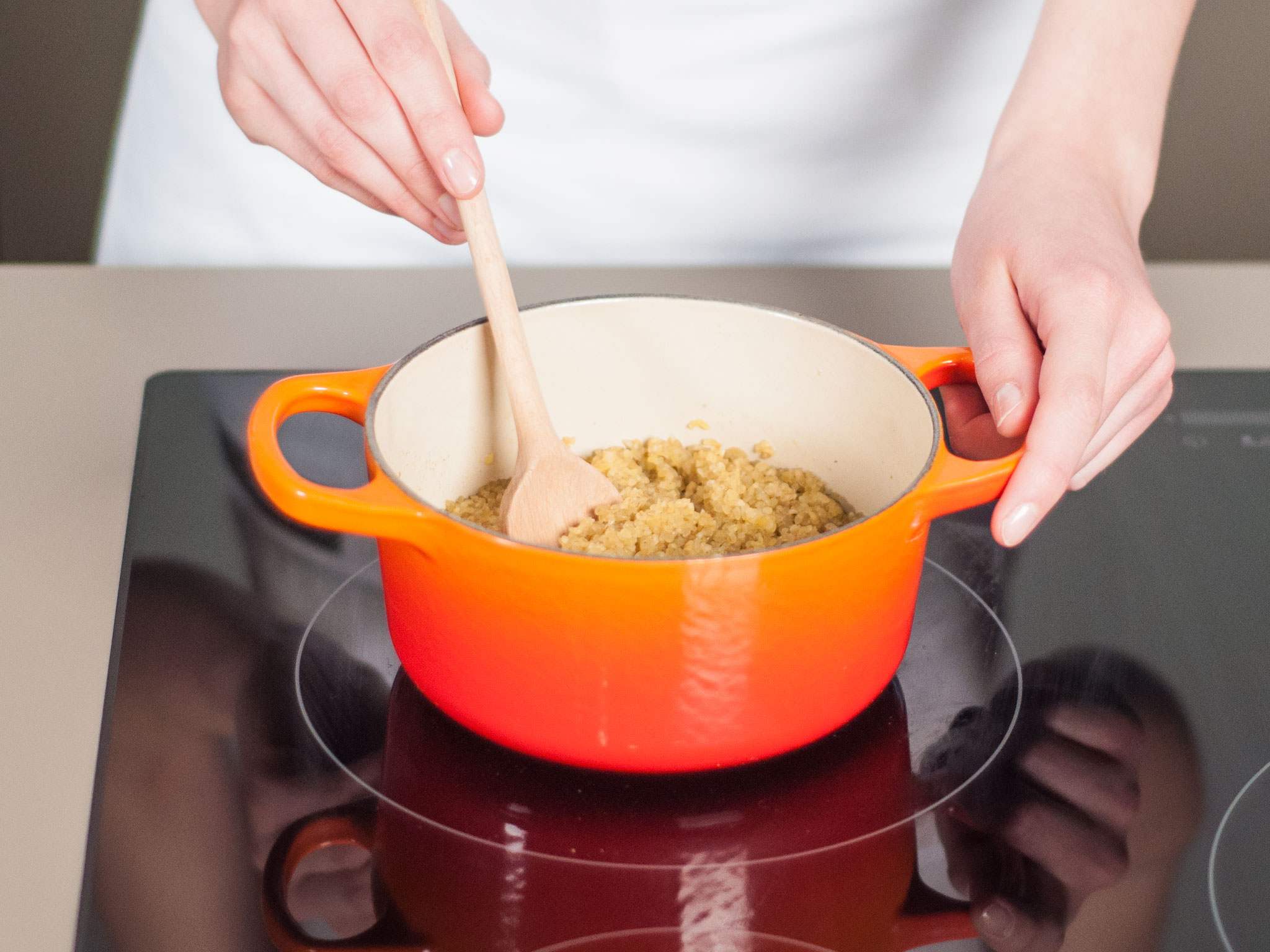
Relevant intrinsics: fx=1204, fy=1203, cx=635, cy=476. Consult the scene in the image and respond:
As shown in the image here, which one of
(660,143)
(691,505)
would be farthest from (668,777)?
(660,143)

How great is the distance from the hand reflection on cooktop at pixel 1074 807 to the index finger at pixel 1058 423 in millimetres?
103

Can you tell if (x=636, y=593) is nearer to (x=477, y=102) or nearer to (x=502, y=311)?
(x=502, y=311)

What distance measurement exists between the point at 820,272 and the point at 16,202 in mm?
1615

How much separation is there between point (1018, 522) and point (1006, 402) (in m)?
0.08

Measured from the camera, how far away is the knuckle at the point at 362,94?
59 cm

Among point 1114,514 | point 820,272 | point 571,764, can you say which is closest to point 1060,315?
point 1114,514

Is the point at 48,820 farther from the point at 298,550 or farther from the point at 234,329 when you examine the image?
the point at 234,329

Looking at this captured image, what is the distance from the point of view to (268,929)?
0.46 m

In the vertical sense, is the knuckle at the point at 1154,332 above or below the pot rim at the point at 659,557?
below

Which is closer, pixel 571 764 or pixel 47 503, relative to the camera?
pixel 571 764

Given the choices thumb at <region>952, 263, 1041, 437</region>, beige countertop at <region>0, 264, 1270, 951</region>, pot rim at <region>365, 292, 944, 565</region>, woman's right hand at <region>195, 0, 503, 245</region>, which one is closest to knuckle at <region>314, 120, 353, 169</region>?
woman's right hand at <region>195, 0, 503, 245</region>

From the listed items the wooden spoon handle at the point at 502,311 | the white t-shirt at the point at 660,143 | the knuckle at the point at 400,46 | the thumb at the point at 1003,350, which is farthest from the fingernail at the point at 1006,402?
the white t-shirt at the point at 660,143

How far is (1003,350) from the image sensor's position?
602mm

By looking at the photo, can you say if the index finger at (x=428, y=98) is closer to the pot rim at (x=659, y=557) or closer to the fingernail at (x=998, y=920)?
the pot rim at (x=659, y=557)
